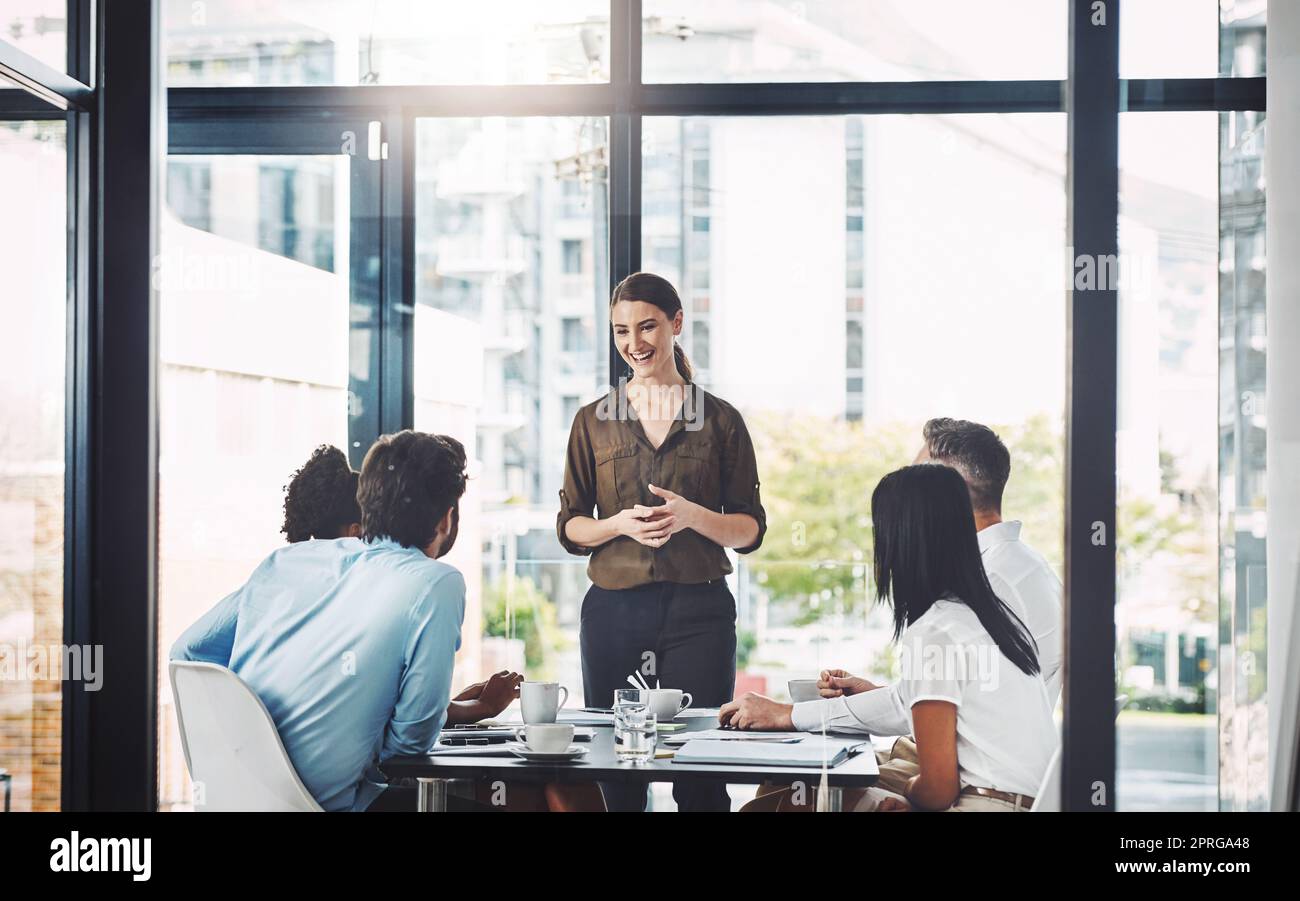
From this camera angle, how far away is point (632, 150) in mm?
3297

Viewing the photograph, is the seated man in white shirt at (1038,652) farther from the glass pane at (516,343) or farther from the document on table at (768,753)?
the glass pane at (516,343)

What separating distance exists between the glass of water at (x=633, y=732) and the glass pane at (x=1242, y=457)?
1.65 metres

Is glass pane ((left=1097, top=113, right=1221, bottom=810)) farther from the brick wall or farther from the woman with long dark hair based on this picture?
the brick wall

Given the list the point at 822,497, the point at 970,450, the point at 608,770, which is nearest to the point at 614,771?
the point at 608,770

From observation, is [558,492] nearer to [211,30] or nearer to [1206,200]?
[211,30]

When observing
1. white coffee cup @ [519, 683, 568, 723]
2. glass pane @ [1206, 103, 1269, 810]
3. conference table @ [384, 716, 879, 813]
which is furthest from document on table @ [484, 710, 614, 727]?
glass pane @ [1206, 103, 1269, 810]

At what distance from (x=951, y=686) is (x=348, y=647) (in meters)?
1.35

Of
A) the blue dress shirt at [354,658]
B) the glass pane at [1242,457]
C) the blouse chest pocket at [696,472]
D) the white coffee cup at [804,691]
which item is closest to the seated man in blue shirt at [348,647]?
the blue dress shirt at [354,658]

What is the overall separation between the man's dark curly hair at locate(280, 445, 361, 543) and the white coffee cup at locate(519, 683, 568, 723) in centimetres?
89

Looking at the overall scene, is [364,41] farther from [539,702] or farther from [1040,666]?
[1040,666]

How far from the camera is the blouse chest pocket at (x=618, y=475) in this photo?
10.8ft
